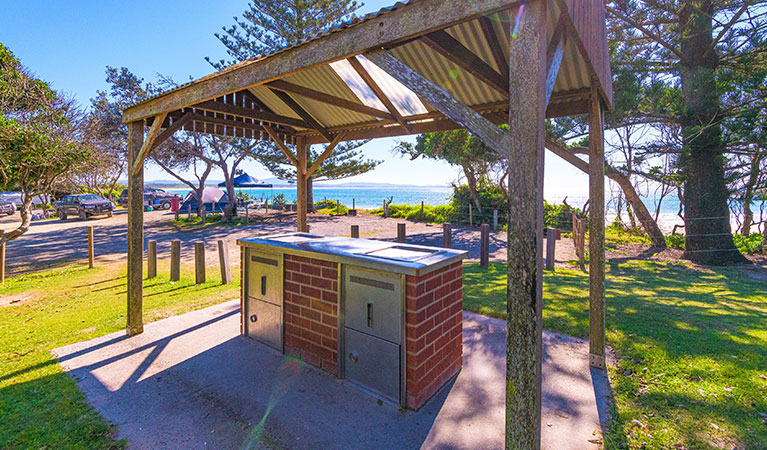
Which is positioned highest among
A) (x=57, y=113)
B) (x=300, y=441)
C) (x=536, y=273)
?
(x=57, y=113)

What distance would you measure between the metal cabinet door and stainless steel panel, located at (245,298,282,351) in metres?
0.09

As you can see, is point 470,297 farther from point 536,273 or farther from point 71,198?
point 71,198

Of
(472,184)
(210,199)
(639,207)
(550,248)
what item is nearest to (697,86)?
(639,207)

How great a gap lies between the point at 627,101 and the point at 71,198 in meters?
29.1

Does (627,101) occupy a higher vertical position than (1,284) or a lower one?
higher

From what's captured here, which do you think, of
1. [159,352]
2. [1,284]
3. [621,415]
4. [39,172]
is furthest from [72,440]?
[1,284]

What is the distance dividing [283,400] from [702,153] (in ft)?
41.1

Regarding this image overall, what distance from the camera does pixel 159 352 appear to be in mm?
3986

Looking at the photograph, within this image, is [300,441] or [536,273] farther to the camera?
[300,441]

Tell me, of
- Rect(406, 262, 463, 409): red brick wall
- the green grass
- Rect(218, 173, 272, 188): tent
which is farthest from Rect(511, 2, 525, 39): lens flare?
Rect(218, 173, 272, 188): tent

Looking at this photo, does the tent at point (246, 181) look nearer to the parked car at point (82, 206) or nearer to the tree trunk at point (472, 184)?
the parked car at point (82, 206)

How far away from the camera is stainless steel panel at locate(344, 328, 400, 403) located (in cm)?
302

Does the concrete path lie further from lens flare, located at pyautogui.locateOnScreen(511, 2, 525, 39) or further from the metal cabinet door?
lens flare, located at pyautogui.locateOnScreen(511, 2, 525, 39)

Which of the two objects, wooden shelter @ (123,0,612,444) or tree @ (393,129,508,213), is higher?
tree @ (393,129,508,213)
